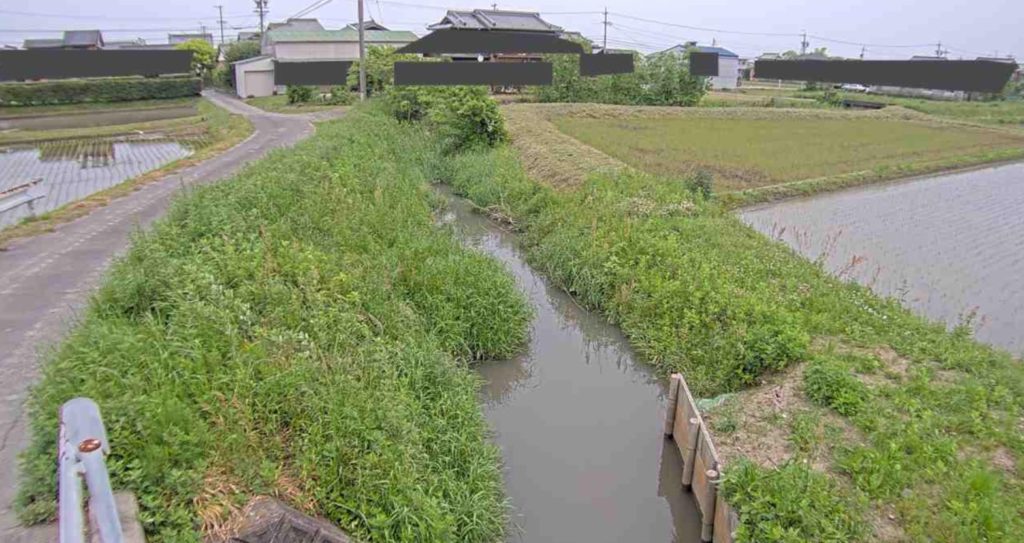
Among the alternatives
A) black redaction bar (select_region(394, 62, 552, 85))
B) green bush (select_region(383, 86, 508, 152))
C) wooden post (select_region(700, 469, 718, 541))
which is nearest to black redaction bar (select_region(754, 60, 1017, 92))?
green bush (select_region(383, 86, 508, 152))

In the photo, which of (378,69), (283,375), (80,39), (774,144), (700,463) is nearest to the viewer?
(283,375)

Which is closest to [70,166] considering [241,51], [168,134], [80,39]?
[168,134]

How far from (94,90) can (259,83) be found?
842cm

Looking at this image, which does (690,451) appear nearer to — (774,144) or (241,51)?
(774,144)

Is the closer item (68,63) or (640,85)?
(68,63)

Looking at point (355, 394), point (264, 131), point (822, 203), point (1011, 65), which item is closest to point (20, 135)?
point (264, 131)

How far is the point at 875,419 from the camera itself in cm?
554

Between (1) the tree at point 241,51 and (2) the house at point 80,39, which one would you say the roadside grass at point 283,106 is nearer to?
(1) the tree at point 241,51

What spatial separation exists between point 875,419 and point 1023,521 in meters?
1.31

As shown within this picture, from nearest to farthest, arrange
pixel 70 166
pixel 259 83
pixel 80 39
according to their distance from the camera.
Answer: pixel 70 166 → pixel 259 83 → pixel 80 39

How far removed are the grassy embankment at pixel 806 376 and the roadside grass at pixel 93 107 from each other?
28373mm

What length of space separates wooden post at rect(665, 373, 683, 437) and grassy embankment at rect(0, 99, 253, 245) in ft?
27.5

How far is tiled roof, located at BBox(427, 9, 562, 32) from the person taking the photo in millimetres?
40531

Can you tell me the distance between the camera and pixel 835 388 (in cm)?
598
